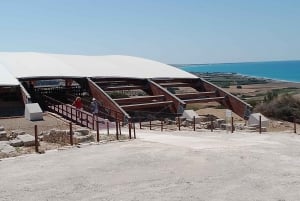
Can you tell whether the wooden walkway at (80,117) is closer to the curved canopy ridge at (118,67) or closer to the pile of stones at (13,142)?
the pile of stones at (13,142)

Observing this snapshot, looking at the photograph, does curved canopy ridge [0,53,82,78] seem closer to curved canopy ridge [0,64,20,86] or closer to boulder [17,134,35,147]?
curved canopy ridge [0,64,20,86]

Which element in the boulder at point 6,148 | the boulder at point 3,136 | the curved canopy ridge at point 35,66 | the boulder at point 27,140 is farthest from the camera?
the curved canopy ridge at point 35,66

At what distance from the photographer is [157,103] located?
29172mm

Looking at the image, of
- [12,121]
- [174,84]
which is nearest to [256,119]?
[174,84]

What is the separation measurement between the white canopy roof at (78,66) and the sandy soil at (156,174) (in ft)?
49.3

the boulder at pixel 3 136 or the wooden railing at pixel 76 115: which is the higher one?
the wooden railing at pixel 76 115

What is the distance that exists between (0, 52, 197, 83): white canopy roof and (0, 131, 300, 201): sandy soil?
15014 millimetres

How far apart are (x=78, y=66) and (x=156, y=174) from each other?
936 inches

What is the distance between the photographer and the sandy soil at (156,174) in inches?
359

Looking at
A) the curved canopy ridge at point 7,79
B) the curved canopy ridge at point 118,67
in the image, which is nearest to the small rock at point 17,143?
the curved canopy ridge at point 7,79

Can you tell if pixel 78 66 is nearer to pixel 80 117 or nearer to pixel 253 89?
pixel 80 117

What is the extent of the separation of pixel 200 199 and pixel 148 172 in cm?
257

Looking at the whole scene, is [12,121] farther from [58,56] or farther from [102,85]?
[58,56]

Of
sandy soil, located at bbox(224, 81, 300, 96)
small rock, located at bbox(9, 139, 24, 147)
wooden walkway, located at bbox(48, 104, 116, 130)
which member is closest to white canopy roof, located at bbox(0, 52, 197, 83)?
wooden walkway, located at bbox(48, 104, 116, 130)
